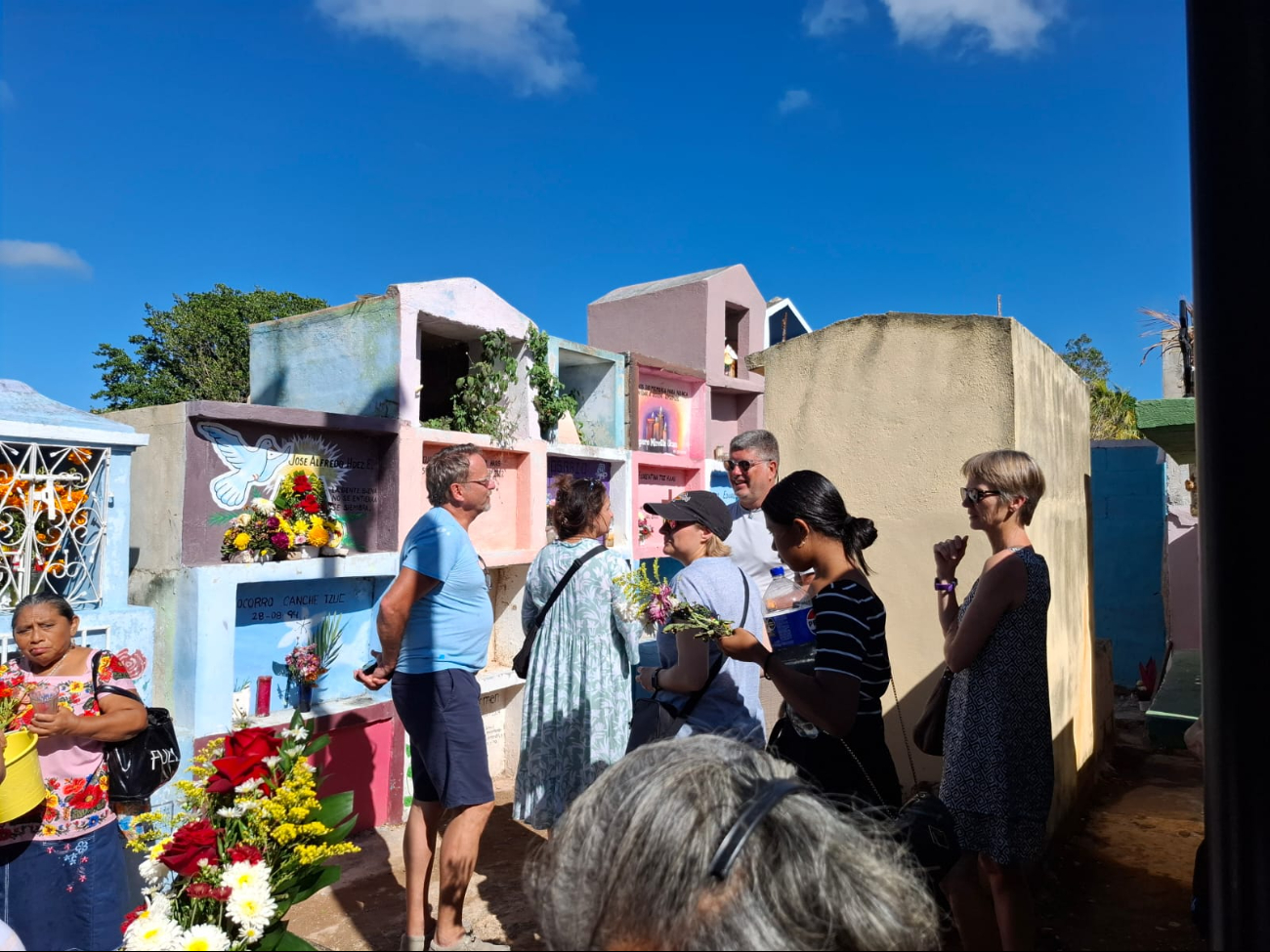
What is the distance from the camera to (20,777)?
2393 mm

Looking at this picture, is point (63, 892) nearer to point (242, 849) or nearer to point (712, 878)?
point (242, 849)

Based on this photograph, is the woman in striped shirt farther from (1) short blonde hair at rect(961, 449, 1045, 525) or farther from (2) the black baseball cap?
(2) the black baseball cap

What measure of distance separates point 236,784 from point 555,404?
17.3ft

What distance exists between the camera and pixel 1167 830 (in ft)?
14.4

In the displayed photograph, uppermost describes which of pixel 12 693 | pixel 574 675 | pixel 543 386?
pixel 543 386

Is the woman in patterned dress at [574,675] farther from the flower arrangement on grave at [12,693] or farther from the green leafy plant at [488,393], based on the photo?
the green leafy plant at [488,393]

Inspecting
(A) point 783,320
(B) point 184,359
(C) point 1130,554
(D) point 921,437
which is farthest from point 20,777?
(B) point 184,359

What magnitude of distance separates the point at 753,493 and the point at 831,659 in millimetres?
1895

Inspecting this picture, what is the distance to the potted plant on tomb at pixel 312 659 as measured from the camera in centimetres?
510

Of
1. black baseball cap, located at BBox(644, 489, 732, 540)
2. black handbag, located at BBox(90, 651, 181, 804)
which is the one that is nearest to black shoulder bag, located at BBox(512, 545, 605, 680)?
black baseball cap, located at BBox(644, 489, 732, 540)


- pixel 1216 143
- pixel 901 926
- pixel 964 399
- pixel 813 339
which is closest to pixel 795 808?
pixel 901 926

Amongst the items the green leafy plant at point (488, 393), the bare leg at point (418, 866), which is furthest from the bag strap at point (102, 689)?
the green leafy plant at point (488, 393)

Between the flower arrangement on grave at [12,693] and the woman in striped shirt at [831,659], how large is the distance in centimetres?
197

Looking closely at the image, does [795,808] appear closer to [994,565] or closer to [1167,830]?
[994,565]
